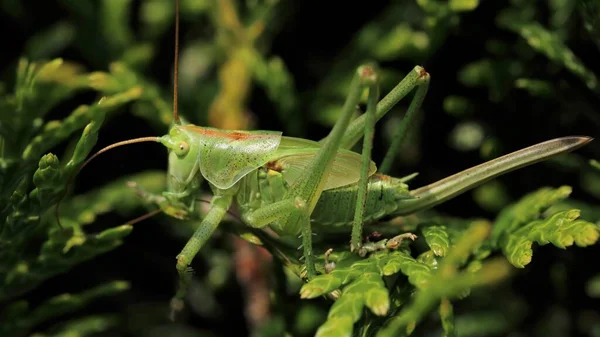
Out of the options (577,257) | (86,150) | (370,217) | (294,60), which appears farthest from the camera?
(294,60)

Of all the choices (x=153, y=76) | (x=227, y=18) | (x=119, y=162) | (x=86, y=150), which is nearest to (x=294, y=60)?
(x=227, y=18)

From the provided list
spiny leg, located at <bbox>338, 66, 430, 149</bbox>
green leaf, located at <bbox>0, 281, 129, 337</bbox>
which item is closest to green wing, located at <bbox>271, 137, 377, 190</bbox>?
spiny leg, located at <bbox>338, 66, 430, 149</bbox>

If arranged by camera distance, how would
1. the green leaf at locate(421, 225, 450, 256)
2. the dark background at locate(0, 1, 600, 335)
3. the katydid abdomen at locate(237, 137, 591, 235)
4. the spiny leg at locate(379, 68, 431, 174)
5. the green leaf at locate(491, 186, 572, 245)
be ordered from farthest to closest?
the dark background at locate(0, 1, 600, 335) < the spiny leg at locate(379, 68, 431, 174) < the katydid abdomen at locate(237, 137, 591, 235) < the green leaf at locate(491, 186, 572, 245) < the green leaf at locate(421, 225, 450, 256)

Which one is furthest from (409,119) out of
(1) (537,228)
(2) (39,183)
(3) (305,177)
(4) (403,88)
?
(2) (39,183)

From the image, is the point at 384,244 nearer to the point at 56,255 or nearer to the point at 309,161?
the point at 309,161

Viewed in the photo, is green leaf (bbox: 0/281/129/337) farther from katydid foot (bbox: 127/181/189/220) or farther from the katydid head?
the katydid head

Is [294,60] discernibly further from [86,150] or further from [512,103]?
[86,150]

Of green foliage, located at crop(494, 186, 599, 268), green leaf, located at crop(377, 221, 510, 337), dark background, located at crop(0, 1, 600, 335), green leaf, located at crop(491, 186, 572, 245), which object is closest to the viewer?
green leaf, located at crop(377, 221, 510, 337)
